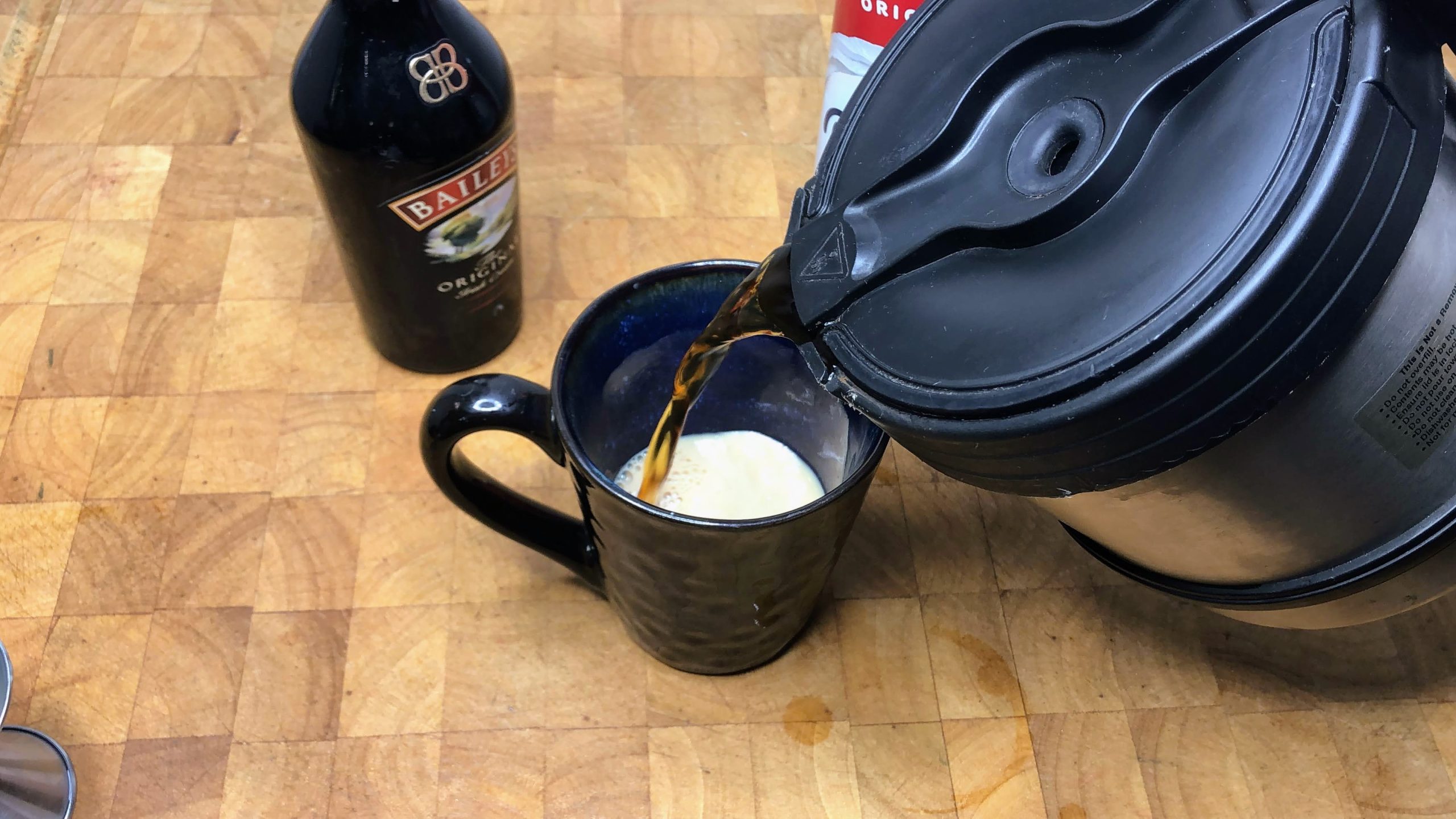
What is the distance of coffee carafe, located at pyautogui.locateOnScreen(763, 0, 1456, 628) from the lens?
320mm

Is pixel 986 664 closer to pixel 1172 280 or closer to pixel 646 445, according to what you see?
pixel 646 445

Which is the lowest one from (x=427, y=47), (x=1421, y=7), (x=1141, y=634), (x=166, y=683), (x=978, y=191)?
(x=166, y=683)

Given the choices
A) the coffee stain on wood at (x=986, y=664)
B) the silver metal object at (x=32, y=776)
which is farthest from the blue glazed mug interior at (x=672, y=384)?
the silver metal object at (x=32, y=776)

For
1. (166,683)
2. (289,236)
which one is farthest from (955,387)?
(289,236)

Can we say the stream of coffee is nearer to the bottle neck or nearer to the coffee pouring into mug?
the coffee pouring into mug

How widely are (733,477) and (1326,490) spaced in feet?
1.12

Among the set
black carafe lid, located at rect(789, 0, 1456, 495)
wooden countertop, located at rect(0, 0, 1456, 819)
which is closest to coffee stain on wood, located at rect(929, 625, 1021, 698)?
wooden countertop, located at rect(0, 0, 1456, 819)

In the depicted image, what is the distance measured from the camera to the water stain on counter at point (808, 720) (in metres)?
0.62

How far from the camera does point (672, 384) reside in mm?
667

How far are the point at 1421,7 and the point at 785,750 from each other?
447mm

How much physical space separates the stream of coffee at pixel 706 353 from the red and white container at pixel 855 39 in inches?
6.5

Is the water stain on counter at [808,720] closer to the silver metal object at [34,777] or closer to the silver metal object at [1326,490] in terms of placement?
the silver metal object at [1326,490]

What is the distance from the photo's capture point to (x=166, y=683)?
0.62m

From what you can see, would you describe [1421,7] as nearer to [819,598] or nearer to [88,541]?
[819,598]
